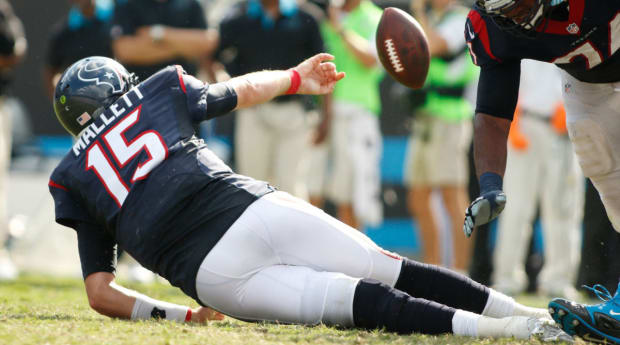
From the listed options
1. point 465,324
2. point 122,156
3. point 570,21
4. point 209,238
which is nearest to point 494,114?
point 570,21

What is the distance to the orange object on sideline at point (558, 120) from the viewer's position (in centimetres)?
670

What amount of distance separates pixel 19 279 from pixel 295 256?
3721mm

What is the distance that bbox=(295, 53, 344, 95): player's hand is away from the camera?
3.85 metres

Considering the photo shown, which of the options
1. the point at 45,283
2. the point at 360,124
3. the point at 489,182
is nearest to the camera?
the point at 489,182

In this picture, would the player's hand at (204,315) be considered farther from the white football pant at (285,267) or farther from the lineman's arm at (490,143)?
the lineman's arm at (490,143)

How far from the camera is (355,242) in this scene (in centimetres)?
337

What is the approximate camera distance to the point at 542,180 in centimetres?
681

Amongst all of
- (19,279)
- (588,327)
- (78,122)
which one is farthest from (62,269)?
(588,327)

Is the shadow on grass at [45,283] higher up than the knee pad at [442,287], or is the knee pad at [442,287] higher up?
the knee pad at [442,287]

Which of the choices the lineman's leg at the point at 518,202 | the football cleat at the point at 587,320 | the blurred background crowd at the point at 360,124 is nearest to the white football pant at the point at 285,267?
the football cleat at the point at 587,320

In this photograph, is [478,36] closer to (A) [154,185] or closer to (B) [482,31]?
(B) [482,31]

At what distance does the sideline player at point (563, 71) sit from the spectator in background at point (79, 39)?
4102 mm

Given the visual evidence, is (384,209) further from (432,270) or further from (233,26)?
(432,270)

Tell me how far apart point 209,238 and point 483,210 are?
0.98 meters
